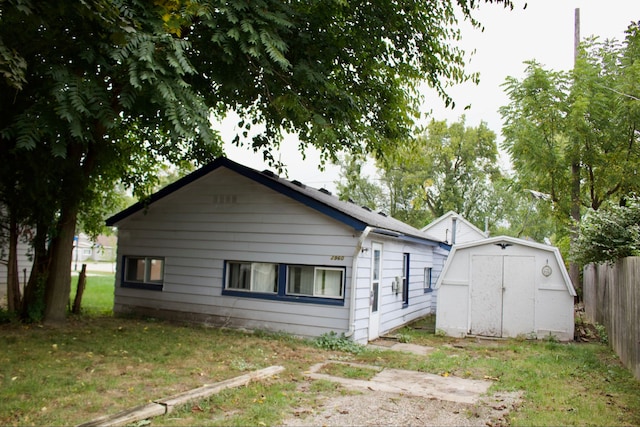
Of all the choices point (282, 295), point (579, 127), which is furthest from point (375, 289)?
point (579, 127)

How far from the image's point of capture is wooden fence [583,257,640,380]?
751cm

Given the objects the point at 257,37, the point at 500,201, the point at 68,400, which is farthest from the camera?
the point at 500,201

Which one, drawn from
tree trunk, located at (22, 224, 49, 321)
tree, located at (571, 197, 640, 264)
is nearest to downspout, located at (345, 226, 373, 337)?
tree, located at (571, 197, 640, 264)

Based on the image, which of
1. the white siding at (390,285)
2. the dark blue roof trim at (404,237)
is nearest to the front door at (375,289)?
the white siding at (390,285)

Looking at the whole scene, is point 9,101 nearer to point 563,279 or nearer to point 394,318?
point 394,318

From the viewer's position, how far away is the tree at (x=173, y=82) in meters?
6.80

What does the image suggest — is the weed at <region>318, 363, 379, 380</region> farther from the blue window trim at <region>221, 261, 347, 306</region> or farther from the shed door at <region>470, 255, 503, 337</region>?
the shed door at <region>470, 255, 503, 337</region>

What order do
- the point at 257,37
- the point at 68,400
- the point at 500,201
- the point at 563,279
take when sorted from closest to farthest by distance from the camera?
the point at 68,400, the point at 257,37, the point at 563,279, the point at 500,201

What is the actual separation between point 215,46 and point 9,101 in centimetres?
374

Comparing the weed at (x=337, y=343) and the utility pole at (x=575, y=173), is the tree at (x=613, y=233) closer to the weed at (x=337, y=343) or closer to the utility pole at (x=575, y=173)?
the weed at (x=337, y=343)

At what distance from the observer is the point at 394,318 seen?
13.1 meters

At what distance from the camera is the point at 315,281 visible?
1070cm

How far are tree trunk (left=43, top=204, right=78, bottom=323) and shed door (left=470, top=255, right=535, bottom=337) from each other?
375 inches

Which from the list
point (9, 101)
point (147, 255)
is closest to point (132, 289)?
point (147, 255)
